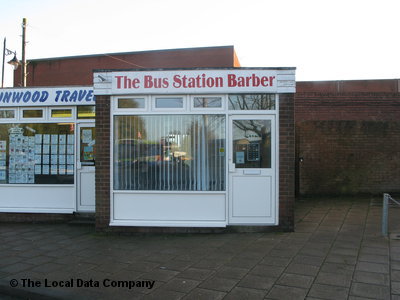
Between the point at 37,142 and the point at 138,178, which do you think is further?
the point at 37,142

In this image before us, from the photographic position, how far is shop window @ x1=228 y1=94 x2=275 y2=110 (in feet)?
23.1

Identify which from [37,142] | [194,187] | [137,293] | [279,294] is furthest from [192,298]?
[37,142]

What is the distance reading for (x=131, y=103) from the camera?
7.21 meters

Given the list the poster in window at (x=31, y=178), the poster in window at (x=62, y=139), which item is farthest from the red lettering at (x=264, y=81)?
the poster in window at (x=31, y=178)

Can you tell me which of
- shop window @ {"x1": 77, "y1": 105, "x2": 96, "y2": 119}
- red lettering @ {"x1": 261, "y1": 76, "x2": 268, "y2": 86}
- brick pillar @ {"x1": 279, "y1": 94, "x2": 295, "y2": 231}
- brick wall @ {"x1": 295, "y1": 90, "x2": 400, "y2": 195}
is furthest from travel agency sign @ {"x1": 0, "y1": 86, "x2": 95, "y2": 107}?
brick wall @ {"x1": 295, "y1": 90, "x2": 400, "y2": 195}

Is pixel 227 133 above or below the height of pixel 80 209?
above

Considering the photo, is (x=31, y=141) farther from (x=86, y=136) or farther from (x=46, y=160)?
(x=86, y=136)

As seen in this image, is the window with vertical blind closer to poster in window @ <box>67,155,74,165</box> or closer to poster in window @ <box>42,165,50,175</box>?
poster in window @ <box>67,155,74,165</box>

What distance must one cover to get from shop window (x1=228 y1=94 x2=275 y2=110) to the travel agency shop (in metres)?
0.02

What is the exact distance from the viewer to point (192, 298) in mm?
4070

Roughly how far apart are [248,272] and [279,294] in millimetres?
768

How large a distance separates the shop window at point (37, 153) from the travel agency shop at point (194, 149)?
1708 mm

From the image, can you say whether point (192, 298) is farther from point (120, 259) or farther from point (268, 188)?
point (268, 188)

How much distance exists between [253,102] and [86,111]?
12.5 ft
